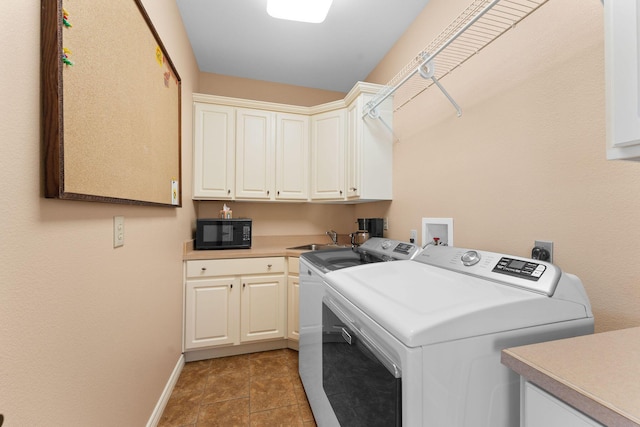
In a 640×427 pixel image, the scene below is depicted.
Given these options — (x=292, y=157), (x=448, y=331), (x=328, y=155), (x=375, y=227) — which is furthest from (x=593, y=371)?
(x=292, y=157)

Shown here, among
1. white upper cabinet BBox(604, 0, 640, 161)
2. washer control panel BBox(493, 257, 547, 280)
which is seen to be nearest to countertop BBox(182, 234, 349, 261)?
washer control panel BBox(493, 257, 547, 280)

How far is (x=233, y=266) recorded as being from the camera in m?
2.24

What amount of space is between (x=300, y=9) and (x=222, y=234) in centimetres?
183

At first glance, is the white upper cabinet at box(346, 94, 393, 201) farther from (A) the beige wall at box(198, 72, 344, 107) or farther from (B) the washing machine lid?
(B) the washing machine lid

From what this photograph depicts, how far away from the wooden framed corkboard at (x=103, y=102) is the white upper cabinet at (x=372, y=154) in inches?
58.7

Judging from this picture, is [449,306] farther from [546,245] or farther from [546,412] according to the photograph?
[546,245]

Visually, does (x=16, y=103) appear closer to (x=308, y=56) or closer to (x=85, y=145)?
(x=85, y=145)

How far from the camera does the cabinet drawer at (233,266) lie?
215 centimetres

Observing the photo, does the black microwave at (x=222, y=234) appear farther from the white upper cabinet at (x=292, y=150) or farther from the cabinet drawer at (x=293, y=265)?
the cabinet drawer at (x=293, y=265)

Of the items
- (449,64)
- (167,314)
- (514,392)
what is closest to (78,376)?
(167,314)

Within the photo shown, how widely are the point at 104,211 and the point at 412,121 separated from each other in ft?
6.57

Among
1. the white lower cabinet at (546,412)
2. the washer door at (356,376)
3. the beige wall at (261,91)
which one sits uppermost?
the beige wall at (261,91)

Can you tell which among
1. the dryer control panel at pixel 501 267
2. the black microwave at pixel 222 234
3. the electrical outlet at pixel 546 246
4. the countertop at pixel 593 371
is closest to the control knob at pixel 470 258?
the dryer control panel at pixel 501 267

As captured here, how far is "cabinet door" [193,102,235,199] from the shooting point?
96.5 inches
